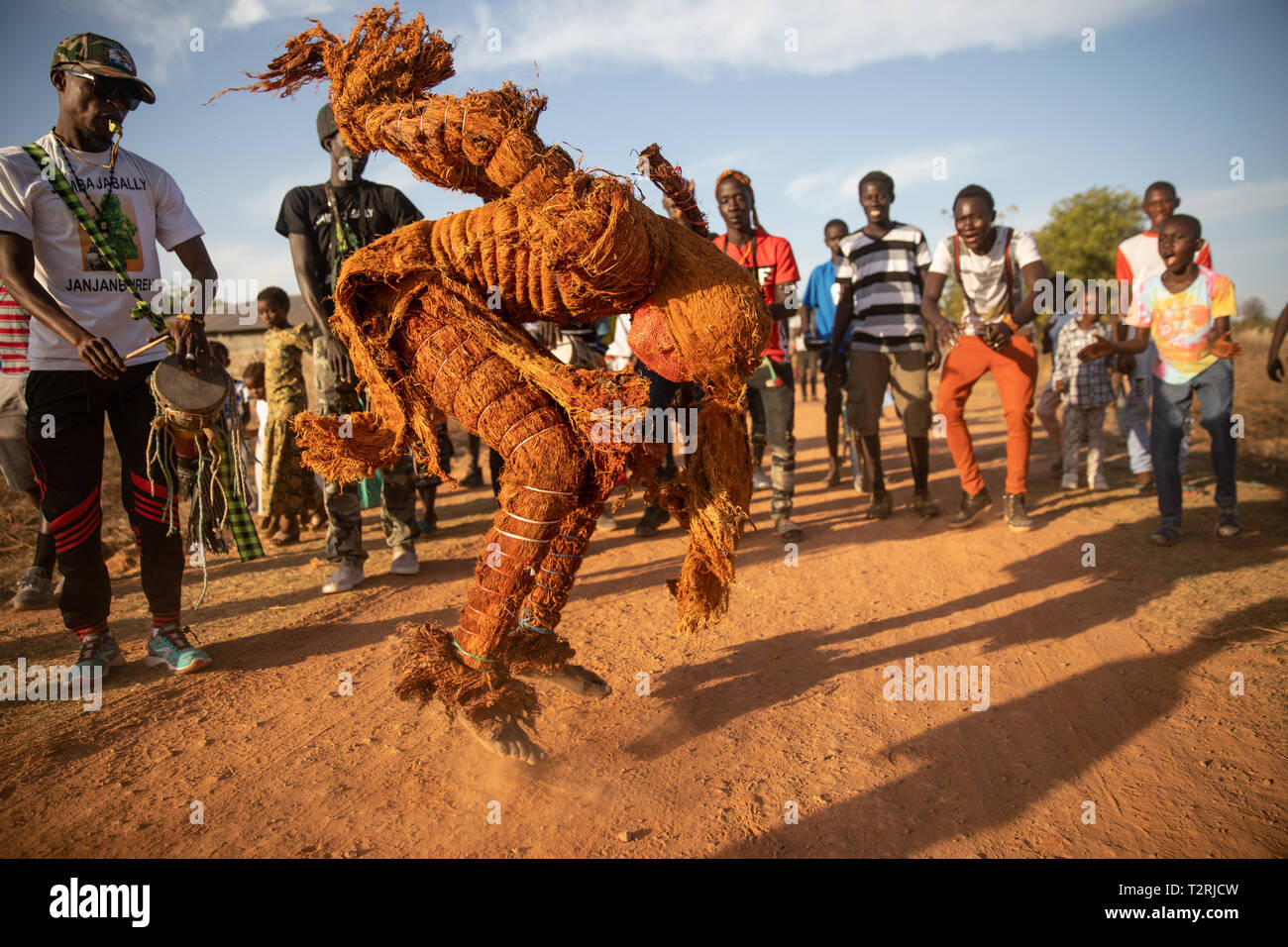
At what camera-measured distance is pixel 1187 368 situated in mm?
5180

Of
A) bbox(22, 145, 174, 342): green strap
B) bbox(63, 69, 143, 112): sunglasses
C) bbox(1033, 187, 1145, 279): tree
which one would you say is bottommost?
bbox(22, 145, 174, 342): green strap

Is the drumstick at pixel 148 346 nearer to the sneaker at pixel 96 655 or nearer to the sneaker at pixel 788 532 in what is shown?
the sneaker at pixel 96 655

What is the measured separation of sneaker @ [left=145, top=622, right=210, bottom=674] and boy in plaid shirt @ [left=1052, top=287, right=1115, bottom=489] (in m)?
7.04

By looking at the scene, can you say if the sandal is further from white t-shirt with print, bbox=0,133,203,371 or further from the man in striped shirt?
white t-shirt with print, bbox=0,133,203,371

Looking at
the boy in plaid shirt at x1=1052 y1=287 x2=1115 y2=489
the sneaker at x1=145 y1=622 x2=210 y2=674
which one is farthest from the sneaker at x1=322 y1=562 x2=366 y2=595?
the boy in plaid shirt at x1=1052 y1=287 x2=1115 y2=489

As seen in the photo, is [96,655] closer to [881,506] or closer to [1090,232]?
[881,506]

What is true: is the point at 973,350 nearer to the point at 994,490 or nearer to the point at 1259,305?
the point at 994,490

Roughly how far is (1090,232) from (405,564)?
2581cm

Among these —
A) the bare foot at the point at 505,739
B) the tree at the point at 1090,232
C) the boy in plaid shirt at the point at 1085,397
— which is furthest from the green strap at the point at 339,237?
the tree at the point at 1090,232

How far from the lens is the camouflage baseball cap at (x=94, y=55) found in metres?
3.24

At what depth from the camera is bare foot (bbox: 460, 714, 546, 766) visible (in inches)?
103

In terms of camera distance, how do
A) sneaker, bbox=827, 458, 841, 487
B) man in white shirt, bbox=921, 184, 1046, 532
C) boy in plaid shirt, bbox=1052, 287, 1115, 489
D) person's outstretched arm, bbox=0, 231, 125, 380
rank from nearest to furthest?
person's outstretched arm, bbox=0, 231, 125, 380 → man in white shirt, bbox=921, 184, 1046, 532 → boy in plaid shirt, bbox=1052, 287, 1115, 489 → sneaker, bbox=827, 458, 841, 487

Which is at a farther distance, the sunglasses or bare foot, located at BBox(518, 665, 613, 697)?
the sunglasses
